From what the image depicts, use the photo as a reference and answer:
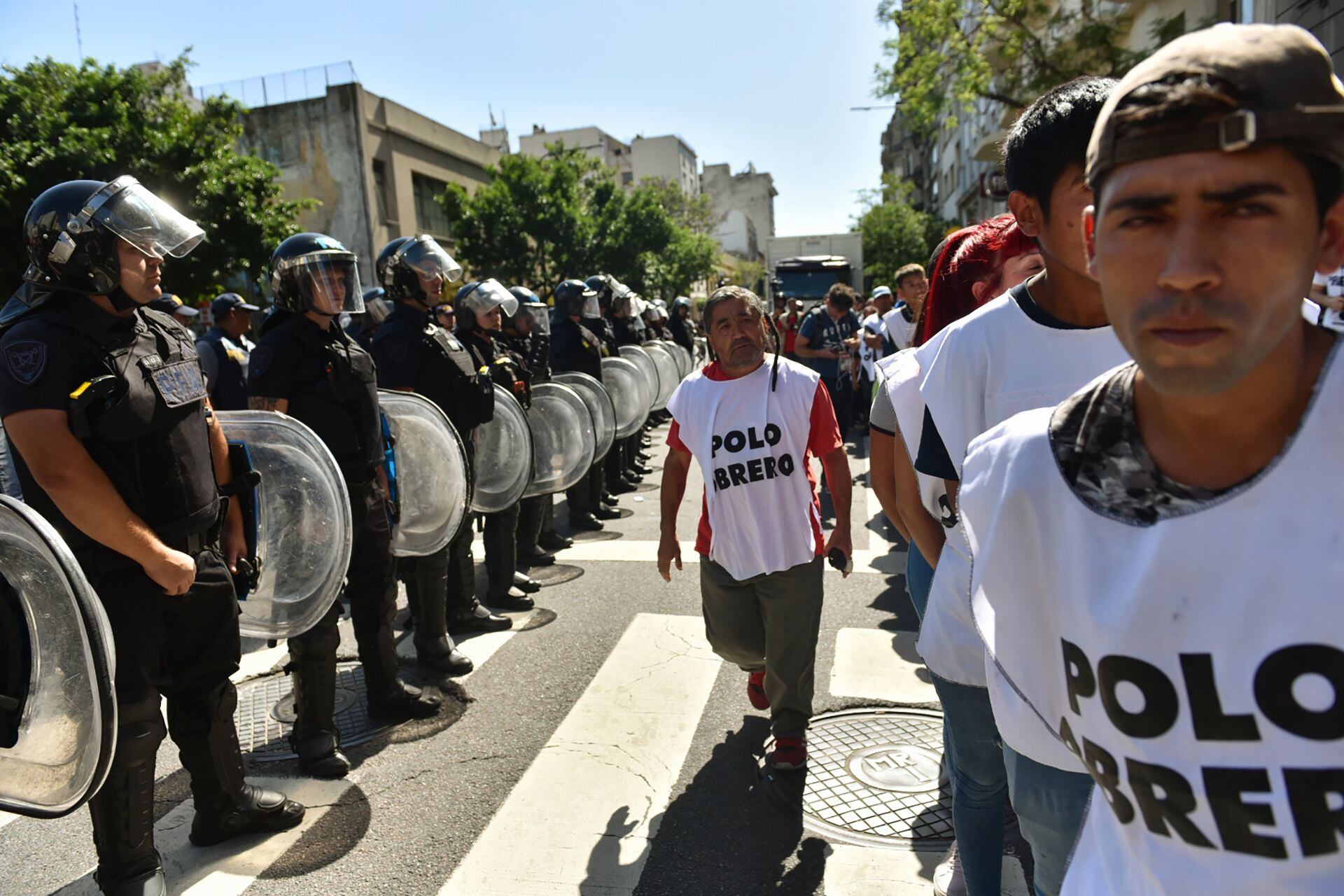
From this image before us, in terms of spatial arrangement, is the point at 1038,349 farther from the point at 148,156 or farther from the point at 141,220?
the point at 148,156

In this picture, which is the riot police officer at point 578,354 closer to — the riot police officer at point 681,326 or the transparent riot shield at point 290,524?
the transparent riot shield at point 290,524

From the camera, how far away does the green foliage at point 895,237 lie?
4466cm

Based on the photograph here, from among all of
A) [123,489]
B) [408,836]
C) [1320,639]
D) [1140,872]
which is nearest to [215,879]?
[408,836]

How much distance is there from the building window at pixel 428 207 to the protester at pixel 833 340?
84.1 ft

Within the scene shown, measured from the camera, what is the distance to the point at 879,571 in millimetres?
6512

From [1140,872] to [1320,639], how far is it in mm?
369

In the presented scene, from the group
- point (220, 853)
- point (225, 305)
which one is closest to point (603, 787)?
point (220, 853)

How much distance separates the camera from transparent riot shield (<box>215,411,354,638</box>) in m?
3.52

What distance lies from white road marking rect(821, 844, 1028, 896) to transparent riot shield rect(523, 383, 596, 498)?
159 inches

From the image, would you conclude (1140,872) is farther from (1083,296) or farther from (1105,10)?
(1105,10)

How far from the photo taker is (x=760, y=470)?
355cm

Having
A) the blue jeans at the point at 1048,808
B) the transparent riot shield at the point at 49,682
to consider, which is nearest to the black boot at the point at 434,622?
the transparent riot shield at the point at 49,682

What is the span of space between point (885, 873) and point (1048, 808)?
1.47 meters

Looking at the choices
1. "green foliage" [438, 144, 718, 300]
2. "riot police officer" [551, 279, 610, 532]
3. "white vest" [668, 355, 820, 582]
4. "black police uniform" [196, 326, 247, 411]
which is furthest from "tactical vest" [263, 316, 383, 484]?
"green foliage" [438, 144, 718, 300]
